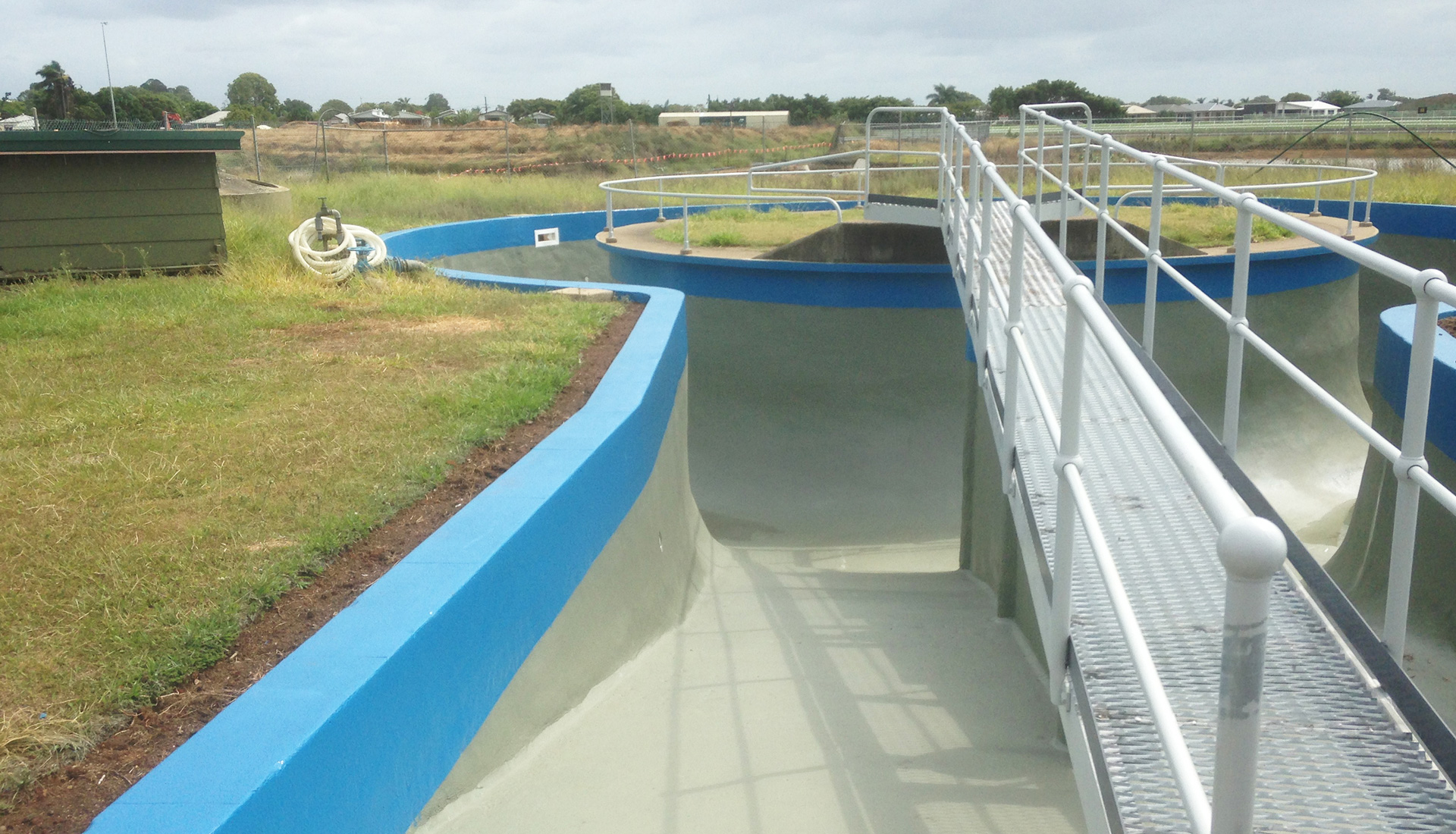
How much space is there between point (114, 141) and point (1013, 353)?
7673mm

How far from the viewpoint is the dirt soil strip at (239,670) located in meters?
2.41

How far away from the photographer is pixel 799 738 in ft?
15.3

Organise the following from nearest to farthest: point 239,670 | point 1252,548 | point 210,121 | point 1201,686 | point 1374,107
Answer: point 1252,548 < point 1201,686 < point 239,670 < point 1374,107 < point 210,121

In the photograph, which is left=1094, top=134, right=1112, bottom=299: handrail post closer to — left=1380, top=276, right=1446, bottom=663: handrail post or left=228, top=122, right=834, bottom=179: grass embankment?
left=1380, top=276, right=1446, bottom=663: handrail post

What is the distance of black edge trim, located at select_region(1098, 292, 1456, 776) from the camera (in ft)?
7.98

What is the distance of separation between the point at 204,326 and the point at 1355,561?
6.97 m

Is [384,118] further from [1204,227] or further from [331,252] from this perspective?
[331,252]

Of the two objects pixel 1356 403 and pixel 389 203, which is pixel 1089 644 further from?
pixel 389 203

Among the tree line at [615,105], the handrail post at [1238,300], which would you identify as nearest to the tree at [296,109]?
the tree line at [615,105]

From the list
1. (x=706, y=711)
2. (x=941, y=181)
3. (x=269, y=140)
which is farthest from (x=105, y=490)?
(x=269, y=140)

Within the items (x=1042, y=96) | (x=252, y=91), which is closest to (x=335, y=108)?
(x=252, y=91)

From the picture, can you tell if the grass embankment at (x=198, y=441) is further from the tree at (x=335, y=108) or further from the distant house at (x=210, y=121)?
the tree at (x=335, y=108)

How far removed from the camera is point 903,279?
36.0 ft

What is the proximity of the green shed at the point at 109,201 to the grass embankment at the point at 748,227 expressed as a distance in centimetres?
505
